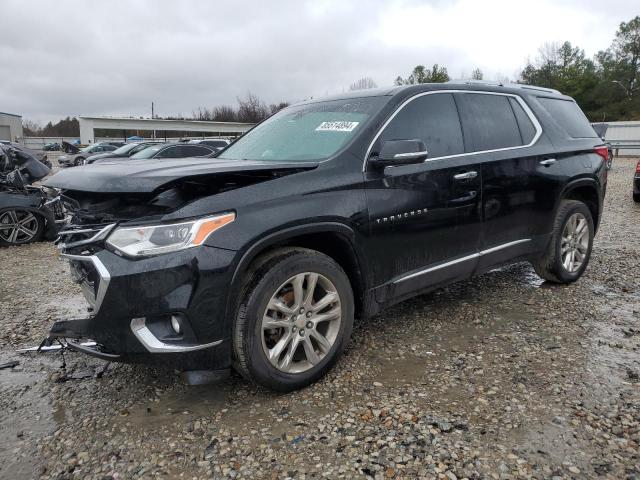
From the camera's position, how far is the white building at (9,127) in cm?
7144

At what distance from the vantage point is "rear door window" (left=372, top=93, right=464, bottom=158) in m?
3.31

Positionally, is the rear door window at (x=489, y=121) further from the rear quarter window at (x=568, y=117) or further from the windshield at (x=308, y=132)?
the windshield at (x=308, y=132)

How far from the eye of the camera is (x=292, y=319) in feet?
9.00

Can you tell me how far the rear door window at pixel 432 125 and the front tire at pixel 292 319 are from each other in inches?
41.0

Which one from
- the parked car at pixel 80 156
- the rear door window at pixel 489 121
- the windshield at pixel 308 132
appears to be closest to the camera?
the windshield at pixel 308 132

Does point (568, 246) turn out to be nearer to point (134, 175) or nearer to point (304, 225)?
point (304, 225)

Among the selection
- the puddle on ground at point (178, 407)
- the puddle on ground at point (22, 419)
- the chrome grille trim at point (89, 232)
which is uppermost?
the chrome grille trim at point (89, 232)

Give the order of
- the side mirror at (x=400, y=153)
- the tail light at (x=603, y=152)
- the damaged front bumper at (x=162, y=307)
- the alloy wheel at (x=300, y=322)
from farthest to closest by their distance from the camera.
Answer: the tail light at (x=603, y=152) → the side mirror at (x=400, y=153) → the alloy wheel at (x=300, y=322) → the damaged front bumper at (x=162, y=307)

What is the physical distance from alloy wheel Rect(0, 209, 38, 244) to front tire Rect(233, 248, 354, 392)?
21.4 feet

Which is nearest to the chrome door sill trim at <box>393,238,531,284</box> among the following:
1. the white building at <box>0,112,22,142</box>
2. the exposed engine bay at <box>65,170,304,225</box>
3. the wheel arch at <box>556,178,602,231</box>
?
the wheel arch at <box>556,178,602,231</box>

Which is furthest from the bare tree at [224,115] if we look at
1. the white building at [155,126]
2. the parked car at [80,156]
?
the parked car at [80,156]

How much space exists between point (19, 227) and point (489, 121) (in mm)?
7143

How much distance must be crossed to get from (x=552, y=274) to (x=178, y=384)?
3545 millimetres

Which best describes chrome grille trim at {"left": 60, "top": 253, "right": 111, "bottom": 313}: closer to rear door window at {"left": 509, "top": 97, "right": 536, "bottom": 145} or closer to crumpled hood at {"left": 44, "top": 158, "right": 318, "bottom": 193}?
crumpled hood at {"left": 44, "top": 158, "right": 318, "bottom": 193}
